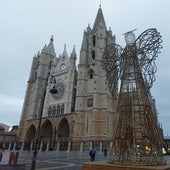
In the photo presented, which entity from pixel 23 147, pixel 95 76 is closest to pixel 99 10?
pixel 95 76

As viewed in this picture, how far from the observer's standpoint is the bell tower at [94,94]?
35.3 meters

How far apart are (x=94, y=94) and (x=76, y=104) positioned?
427 cm

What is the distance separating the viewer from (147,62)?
8023mm

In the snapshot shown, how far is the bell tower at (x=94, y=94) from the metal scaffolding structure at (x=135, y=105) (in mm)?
26848

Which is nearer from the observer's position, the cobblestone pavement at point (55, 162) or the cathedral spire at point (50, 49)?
the cobblestone pavement at point (55, 162)

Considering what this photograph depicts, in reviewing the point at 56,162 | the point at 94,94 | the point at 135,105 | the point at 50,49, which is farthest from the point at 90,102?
the point at 135,105

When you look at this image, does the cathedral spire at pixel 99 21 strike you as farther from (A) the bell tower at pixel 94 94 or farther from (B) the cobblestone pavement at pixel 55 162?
(B) the cobblestone pavement at pixel 55 162

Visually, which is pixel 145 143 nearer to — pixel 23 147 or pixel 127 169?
pixel 127 169

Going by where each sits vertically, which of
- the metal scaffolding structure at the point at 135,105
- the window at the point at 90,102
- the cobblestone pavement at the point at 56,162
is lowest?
the cobblestone pavement at the point at 56,162

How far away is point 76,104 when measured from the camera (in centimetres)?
3844

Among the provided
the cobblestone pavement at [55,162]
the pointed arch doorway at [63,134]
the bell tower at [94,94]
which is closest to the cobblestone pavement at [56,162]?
the cobblestone pavement at [55,162]

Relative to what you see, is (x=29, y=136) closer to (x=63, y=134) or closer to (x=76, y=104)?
(x=63, y=134)

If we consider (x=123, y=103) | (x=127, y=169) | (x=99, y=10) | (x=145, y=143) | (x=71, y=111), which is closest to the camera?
(x=127, y=169)

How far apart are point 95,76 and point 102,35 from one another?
33.4 feet
